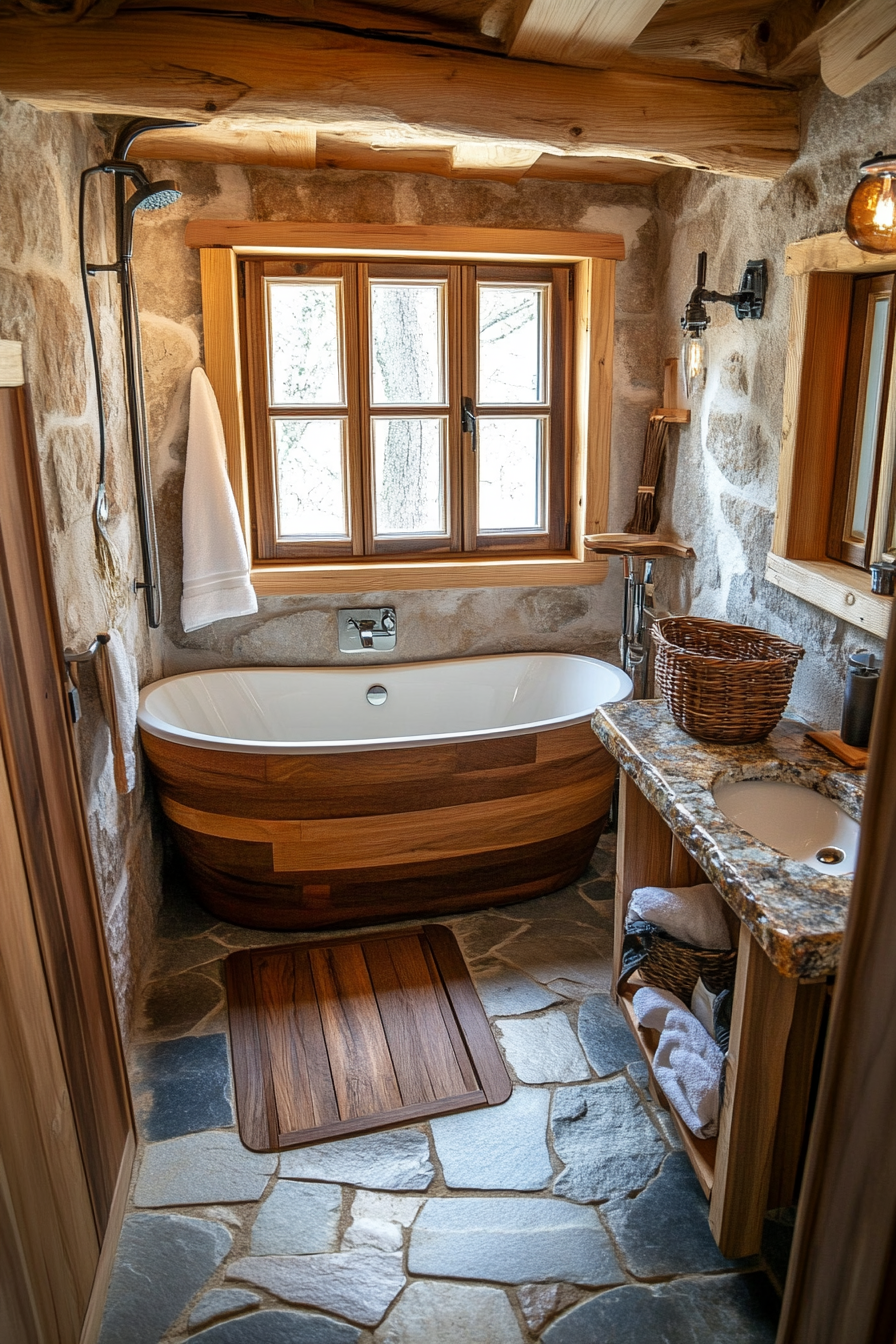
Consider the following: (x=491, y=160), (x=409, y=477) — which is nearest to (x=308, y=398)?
(x=409, y=477)

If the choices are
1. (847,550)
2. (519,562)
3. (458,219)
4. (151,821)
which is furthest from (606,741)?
(458,219)

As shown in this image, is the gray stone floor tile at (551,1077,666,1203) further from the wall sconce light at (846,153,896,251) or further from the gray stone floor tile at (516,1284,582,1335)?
the wall sconce light at (846,153,896,251)

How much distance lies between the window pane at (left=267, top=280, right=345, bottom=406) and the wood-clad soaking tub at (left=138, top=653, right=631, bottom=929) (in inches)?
42.4

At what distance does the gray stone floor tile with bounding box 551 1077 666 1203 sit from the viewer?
75.4 inches

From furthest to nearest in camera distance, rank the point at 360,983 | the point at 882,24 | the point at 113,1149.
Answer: the point at 360,983
the point at 113,1149
the point at 882,24

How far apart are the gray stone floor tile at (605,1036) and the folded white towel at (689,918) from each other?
440mm

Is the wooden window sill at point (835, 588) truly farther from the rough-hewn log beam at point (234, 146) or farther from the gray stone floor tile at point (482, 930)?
the rough-hewn log beam at point (234, 146)

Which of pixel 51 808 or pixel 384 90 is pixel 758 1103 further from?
pixel 384 90

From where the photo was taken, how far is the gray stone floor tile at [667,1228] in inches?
68.4

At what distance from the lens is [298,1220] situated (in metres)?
1.84

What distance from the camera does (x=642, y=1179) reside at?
1.93 m

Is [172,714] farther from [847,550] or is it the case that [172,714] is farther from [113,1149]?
[847,550]

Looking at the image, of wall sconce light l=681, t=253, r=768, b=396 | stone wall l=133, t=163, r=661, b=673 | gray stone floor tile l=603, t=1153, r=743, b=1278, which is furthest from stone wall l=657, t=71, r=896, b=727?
gray stone floor tile l=603, t=1153, r=743, b=1278

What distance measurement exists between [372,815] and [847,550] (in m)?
1.42
